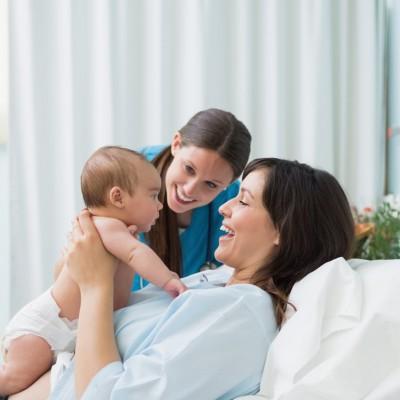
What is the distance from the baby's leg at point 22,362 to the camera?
1.36m

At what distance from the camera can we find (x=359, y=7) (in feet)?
10.4

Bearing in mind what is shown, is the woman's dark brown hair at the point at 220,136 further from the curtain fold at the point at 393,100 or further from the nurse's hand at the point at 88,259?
the curtain fold at the point at 393,100

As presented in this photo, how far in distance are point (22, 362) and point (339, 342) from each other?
0.78 m

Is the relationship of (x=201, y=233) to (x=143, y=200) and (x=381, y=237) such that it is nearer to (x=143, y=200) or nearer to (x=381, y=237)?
(x=143, y=200)

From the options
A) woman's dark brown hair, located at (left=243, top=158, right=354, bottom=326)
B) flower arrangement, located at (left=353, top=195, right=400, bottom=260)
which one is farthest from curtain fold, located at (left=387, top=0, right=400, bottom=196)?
woman's dark brown hair, located at (left=243, top=158, right=354, bottom=326)

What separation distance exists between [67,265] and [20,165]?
1.12m

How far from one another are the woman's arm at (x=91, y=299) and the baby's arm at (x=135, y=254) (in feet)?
0.08

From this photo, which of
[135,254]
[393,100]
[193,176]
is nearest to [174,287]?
[135,254]

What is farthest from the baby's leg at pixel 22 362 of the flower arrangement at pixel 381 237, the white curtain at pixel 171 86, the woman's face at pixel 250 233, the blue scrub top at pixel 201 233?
the flower arrangement at pixel 381 237

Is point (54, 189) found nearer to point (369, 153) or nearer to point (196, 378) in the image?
point (196, 378)

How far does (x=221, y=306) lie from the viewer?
116 cm

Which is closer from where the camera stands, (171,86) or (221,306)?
(221,306)

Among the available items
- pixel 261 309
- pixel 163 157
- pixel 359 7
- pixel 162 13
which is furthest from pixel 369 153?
pixel 261 309

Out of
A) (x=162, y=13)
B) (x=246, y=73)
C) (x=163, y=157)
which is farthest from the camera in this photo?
(x=246, y=73)
